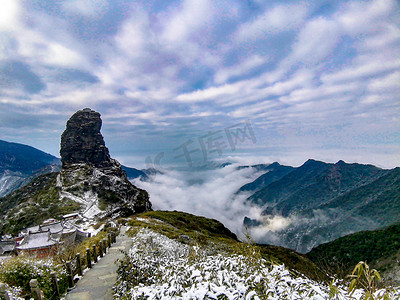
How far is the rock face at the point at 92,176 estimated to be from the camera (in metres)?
78.7

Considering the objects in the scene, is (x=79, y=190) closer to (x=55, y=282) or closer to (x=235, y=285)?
(x=55, y=282)

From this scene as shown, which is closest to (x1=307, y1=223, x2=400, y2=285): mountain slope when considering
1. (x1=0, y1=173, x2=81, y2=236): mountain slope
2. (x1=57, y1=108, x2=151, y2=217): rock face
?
(x1=57, y1=108, x2=151, y2=217): rock face

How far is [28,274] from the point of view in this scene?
714 cm

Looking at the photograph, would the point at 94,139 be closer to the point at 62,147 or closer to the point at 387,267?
the point at 62,147

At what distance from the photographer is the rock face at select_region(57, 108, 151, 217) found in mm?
78688

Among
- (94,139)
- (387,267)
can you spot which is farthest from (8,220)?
(387,267)

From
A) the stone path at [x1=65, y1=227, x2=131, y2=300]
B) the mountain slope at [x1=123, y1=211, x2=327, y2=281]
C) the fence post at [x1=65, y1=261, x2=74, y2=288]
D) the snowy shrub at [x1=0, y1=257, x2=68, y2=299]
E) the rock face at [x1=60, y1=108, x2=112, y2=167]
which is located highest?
the rock face at [x1=60, y1=108, x2=112, y2=167]

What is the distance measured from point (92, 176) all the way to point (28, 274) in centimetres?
9790

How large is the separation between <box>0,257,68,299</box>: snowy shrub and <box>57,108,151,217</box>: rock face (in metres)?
68.0

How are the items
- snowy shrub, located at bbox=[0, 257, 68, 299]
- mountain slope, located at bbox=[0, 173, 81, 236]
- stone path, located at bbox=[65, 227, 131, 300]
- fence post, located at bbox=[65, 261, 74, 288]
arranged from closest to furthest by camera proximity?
snowy shrub, located at bbox=[0, 257, 68, 299], stone path, located at bbox=[65, 227, 131, 300], fence post, located at bbox=[65, 261, 74, 288], mountain slope, located at bbox=[0, 173, 81, 236]

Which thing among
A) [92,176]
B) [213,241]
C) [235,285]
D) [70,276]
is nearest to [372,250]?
[213,241]

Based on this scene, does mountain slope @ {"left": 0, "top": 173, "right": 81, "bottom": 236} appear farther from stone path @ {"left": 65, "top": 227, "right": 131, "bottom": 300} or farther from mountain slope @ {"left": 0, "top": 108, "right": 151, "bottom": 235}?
stone path @ {"left": 65, "top": 227, "right": 131, "bottom": 300}

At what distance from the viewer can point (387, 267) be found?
5378 centimetres

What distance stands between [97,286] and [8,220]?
90021mm
